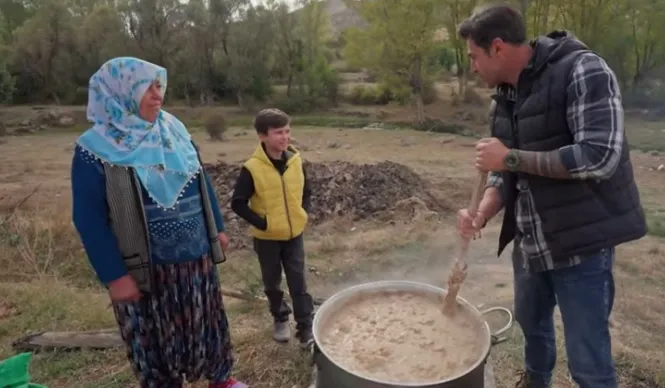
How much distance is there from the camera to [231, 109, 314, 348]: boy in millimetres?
3059

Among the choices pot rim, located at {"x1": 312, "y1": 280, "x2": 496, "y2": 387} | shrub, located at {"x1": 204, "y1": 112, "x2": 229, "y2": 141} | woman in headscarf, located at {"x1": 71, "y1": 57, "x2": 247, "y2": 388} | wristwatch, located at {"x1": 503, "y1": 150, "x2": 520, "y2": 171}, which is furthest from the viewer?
shrub, located at {"x1": 204, "y1": 112, "x2": 229, "y2": 141}

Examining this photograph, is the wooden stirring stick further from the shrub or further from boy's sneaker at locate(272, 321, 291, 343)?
the shrub

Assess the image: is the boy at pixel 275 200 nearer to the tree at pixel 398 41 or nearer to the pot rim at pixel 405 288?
the pot rim at pixel 405 288

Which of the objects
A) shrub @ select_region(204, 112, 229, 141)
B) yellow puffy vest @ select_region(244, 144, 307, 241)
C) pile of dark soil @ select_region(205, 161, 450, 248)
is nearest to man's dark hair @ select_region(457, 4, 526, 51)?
yellow puffy vest @ select_region(244, 144, 307, 241)

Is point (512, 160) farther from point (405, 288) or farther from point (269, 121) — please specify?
point (269, 121)

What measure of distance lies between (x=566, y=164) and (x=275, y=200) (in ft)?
5.65

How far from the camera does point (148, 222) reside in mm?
2176

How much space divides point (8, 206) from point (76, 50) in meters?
16.2

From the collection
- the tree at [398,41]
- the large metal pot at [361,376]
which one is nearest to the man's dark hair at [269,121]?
the large metal pot at [361,376]

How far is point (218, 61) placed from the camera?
24.1 m

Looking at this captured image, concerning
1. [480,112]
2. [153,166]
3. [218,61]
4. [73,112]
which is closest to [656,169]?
[480,112]

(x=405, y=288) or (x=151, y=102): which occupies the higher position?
(x=151, y=102)

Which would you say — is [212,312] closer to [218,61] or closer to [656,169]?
[656,169]

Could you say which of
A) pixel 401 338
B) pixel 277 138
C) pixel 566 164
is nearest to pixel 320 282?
pixel 277 138
